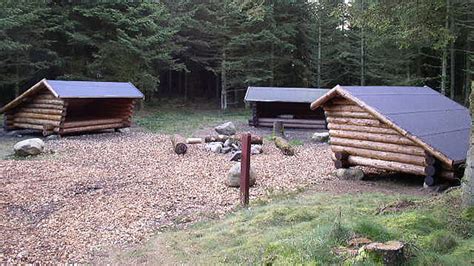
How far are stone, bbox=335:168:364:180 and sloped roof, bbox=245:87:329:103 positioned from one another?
10.6 m

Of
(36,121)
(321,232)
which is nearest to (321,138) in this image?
(36,121)

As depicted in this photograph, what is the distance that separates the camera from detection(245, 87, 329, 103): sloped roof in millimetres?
20223

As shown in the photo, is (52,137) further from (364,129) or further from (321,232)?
(321,232)

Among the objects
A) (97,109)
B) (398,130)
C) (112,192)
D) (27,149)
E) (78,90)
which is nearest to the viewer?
(398,130)

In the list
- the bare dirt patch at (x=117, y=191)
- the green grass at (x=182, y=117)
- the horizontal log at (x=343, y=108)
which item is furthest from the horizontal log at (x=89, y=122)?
the horizontal log at (x=343, y=108)

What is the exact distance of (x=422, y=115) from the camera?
897cm

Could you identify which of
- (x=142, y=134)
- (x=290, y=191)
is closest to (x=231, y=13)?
(x=142, y=134)

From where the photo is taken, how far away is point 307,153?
1336 cm

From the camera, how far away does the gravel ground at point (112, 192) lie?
5992mm

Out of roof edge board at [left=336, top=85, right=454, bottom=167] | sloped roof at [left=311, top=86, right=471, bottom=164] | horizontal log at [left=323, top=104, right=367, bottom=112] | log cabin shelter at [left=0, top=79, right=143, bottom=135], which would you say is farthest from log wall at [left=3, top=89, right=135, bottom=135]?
roof edge board at [left=336, top=85, right=454, bottom=167]

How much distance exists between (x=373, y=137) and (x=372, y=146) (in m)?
0.20

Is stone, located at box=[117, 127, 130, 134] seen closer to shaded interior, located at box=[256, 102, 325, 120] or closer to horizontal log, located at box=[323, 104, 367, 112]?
shaded interior, located at box=[256, 102, 325, 120]

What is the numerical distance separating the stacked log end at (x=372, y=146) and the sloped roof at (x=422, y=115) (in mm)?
268

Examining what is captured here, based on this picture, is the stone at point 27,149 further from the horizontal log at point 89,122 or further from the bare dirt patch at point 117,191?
the horizontal log at point 89,122
